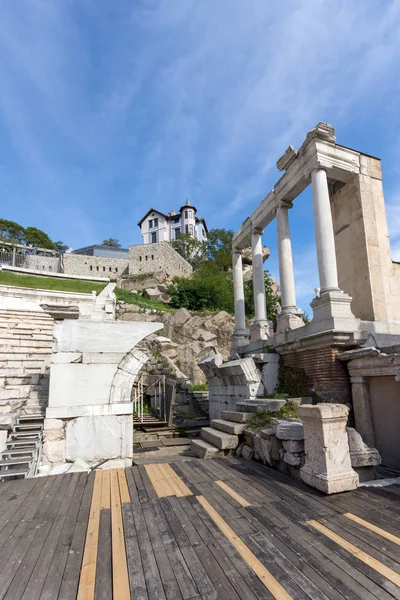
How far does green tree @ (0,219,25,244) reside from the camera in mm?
45844

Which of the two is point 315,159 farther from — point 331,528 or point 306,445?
point 331,528

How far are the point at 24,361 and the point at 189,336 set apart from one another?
1237 cm

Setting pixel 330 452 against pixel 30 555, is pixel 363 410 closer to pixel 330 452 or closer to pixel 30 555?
pixel 330 452

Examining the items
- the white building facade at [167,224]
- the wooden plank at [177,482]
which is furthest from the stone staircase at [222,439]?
the white building facade at [167,224]

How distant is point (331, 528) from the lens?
307 centimetres

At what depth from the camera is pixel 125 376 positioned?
255 inches

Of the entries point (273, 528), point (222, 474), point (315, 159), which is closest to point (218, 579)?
point (273, 528)

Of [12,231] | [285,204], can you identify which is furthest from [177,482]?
[12,231]

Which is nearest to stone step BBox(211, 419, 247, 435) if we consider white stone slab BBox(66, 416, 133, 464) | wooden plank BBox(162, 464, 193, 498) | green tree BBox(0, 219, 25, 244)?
wooden plank BBox(162, 464, 193, 498)

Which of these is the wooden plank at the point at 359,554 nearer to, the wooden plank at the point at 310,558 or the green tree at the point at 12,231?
the wooden plank at the point at 310,558

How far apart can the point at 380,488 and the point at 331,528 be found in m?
1.44

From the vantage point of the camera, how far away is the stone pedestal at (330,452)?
156 inches

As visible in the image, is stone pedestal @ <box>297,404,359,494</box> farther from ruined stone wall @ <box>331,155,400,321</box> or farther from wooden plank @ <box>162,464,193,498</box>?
ruined stone wall @ <box>331,155,400,321</box>

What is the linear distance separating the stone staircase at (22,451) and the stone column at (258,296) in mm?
6699
